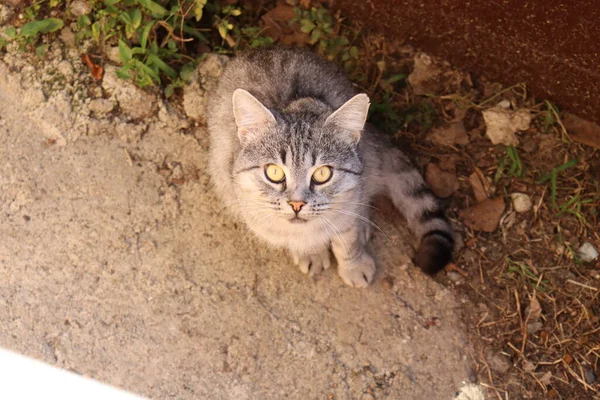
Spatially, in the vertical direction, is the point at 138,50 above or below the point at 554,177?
above

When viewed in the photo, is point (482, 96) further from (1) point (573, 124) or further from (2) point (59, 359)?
(2) point (59, 359)

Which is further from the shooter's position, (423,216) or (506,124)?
(506,124)

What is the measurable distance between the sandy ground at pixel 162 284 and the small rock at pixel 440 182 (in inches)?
13.0

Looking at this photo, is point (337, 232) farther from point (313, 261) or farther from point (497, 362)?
point (497, 362)

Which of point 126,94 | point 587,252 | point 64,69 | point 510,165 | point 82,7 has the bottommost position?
point 587,252

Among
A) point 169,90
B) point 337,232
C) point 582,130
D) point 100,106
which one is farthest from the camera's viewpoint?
point 582,130

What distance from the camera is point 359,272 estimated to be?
337cm

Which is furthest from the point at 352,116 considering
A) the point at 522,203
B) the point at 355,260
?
the point at 522,203

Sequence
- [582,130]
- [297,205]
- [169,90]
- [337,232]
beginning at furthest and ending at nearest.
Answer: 1. [582,130]
2. [169,90]
3. [337,232]
4. [297,205]

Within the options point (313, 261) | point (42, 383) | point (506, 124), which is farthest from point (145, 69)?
point (506, 124)

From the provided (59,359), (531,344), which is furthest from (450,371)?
(59,359)

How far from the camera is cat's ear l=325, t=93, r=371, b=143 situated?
2.76m

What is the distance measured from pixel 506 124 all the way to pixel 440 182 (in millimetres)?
526

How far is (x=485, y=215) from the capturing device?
145 inches
